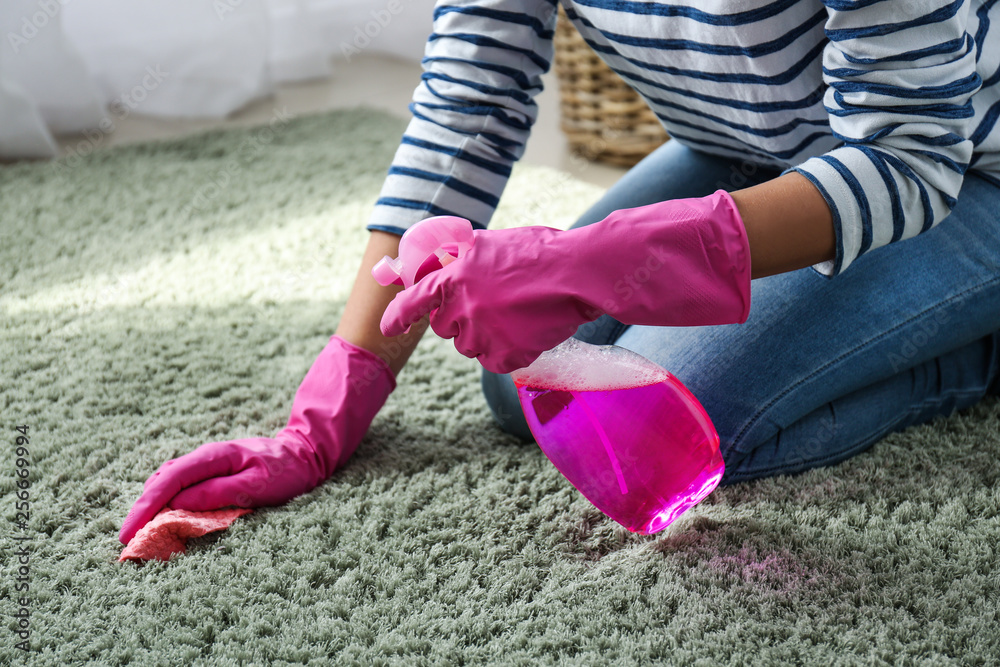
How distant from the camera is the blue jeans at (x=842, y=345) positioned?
2.32 feet

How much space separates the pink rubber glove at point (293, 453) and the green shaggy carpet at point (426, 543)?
23 mm

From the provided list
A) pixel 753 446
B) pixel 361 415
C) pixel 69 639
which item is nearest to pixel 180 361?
pixel 361 415

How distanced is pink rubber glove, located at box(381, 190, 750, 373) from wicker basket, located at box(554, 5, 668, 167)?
3.64 feet

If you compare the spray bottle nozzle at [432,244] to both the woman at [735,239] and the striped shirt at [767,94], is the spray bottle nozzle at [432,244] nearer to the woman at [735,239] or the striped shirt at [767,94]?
the woman at [735,239]

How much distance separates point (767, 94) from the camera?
669 millimetres

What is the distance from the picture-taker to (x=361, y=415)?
30.0 inches
